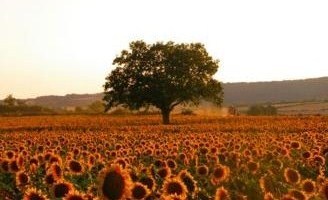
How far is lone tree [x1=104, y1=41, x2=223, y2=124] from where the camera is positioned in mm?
Result: 54156

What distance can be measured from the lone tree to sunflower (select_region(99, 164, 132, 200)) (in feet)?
157

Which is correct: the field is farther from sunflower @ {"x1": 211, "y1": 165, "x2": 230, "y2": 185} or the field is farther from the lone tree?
the lone tree

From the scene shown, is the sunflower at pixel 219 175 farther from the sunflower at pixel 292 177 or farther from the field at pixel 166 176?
the sunflower at pixel 292 177

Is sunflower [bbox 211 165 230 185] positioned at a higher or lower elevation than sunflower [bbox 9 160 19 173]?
lower

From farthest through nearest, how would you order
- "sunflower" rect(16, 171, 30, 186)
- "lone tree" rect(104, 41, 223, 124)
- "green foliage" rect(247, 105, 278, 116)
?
"green foliage" rect(247, 105, 278, 116)
"lone tree" rect(104, 41, 223, 124)
"sunflower" rect(16, 171, 30, 186)

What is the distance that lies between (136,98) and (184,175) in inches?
1822

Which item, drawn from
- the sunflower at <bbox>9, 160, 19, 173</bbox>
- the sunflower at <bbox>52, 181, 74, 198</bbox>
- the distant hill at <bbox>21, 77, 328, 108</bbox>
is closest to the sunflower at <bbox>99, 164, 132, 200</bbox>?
the sunflower at <bbox>52, 181, 74, 198</bbox>

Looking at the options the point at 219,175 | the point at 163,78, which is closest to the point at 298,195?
the point at 219,175

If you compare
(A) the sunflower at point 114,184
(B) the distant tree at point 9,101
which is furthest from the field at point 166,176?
(B) the distant tree at point 9,101

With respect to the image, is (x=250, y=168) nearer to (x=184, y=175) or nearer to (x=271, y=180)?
(x=271, y=180)

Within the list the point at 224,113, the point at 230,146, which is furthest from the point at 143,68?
the point at 230,146

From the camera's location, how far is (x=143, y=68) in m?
56.0

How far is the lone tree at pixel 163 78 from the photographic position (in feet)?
178

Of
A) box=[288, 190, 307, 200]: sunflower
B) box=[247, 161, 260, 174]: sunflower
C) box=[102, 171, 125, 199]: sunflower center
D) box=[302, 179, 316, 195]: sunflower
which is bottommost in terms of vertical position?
box=[247, 161, 260, 174]: sunflower
